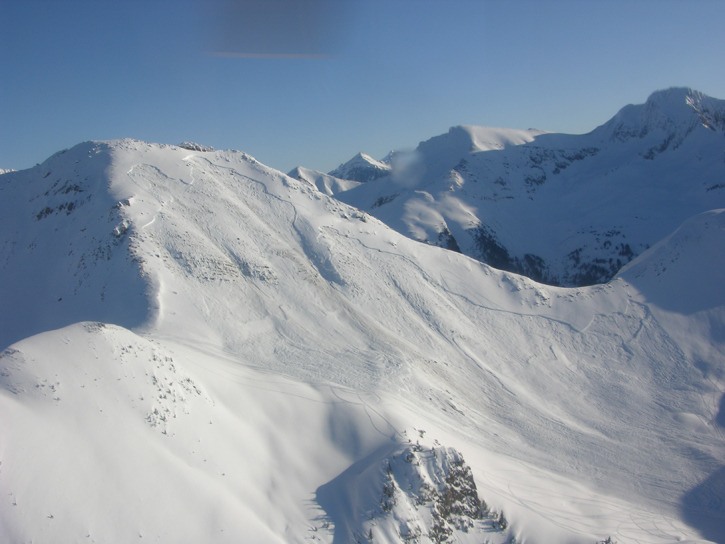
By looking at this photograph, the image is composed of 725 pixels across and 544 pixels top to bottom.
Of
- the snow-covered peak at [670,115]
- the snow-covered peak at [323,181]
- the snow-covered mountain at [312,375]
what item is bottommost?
the snow-covered mountain at [312,375]

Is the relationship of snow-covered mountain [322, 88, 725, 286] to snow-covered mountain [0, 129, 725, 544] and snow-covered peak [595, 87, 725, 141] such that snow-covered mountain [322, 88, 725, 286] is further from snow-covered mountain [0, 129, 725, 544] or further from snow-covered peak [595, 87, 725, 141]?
snow-covered mountain [0, 129, 725, 544]

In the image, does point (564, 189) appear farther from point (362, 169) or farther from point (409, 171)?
point (362, 169)

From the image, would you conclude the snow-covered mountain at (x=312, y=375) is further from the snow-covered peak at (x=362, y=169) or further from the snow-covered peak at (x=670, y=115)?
the snow-covered peak at (x=362, y=169)

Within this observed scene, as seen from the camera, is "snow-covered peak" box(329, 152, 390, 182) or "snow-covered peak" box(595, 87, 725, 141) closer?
"snow-covered peak" box(595, 87, 725, 141)

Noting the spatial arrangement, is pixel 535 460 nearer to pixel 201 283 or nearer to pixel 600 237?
pixel 201 283

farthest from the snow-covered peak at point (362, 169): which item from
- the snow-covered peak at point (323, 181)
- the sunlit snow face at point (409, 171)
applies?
the sunlit snow face at point (409, 171)

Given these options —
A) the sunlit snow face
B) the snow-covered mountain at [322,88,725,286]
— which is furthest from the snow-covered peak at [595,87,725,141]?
the sunlit snow face
